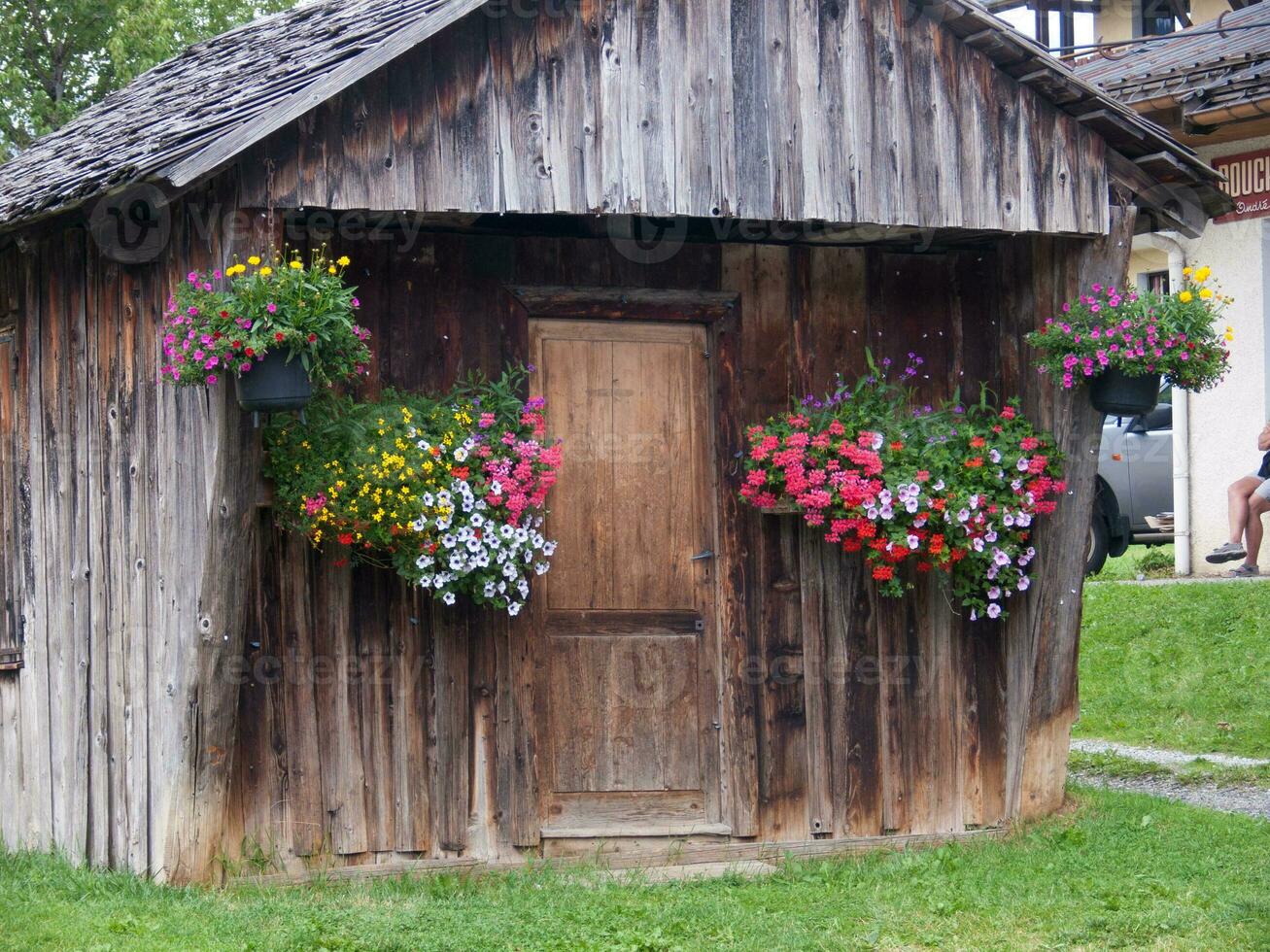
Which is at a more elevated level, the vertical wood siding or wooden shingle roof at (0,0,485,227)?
wooden shingle roof at (0,0,485,227)

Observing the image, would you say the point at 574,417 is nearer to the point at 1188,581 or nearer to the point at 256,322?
the point at 256,322

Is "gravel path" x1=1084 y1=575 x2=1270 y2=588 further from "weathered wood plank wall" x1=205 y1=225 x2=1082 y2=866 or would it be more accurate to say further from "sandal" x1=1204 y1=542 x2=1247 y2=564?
"weathered wood plank wall" x1=205 y1=225 x2=1082 y2=866

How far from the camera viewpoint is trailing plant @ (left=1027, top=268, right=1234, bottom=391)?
749 centimetres

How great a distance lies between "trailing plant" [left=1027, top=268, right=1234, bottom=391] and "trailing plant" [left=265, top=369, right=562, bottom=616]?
90.8 inches

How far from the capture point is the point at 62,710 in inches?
304

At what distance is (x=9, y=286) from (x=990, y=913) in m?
5.25

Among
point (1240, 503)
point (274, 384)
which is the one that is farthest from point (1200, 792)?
point (274, 384)

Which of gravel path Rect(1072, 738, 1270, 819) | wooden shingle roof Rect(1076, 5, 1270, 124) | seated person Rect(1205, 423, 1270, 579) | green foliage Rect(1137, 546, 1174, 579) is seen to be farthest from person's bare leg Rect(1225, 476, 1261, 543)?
wooden shingle roof Rect(1076, 5, 1270, 124)

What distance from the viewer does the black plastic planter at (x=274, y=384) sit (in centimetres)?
629

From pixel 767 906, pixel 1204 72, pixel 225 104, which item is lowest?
pixel 767 906

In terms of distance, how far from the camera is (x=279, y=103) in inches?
247

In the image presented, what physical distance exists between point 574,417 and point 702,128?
1.42m

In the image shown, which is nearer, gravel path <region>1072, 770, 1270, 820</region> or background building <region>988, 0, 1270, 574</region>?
gravel path <region>1072, 770, 1270, 820</region>

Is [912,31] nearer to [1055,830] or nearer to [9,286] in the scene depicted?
[1055,830]
